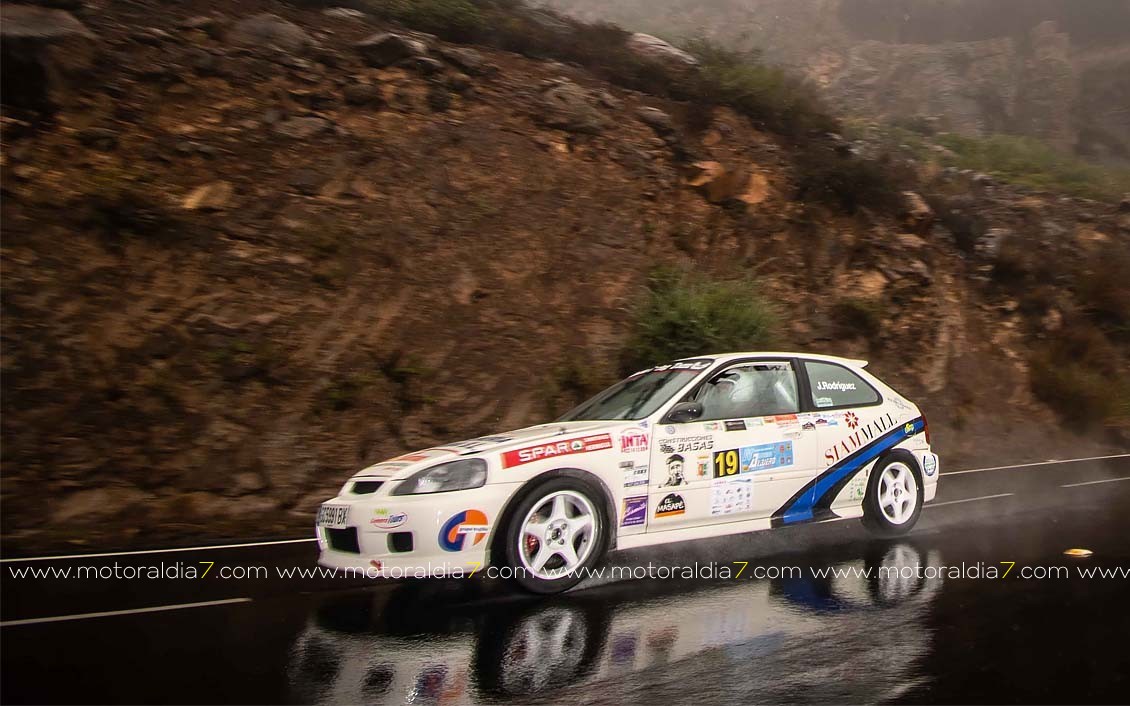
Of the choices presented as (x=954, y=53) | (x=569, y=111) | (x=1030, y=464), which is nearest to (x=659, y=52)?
(x=569, y=111)

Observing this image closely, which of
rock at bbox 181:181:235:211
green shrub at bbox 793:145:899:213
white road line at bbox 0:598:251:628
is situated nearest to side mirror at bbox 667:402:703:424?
white road line at bbox 0:598:251:628

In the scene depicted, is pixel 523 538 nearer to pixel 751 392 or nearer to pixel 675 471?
pixel 675 471

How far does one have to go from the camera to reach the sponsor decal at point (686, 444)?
5949mm

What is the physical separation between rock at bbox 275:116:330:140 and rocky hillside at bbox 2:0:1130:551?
0.14 feet

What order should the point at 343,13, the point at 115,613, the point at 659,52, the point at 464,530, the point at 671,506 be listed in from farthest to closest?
the point at 659,52, the point at 343,13, the point at 671,506, the point at 464,530, the point at 115,613

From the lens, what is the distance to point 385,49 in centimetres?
1379

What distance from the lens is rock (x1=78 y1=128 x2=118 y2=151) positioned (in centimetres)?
1035

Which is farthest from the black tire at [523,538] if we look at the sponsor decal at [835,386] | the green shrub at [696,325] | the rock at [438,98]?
the rock at [438,98]

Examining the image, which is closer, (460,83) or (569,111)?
(460,83)

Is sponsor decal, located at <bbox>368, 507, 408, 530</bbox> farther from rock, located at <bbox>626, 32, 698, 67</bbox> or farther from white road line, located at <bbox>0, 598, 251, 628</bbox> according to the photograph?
rock, located at <bbox>626, 32, 698, 67</bbox>

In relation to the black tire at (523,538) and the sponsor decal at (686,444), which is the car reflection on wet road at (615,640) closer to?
the black tire at (523,538)

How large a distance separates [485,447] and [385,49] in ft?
33.2

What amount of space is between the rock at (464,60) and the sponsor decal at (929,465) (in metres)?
10.1

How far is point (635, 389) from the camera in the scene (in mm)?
6832
